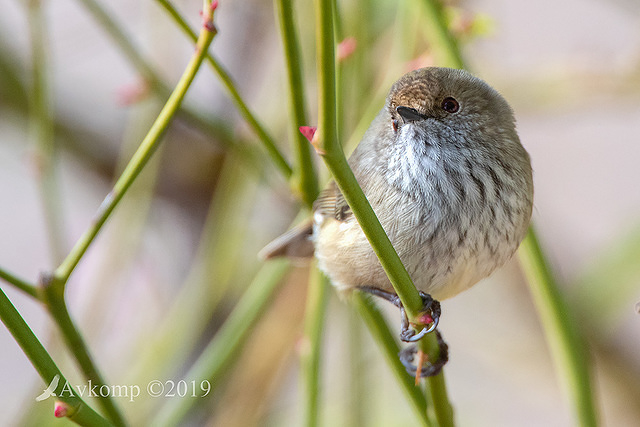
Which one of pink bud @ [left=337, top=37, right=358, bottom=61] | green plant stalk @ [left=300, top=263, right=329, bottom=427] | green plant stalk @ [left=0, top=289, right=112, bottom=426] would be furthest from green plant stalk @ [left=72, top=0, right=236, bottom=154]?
green plant stalk @ [left=0, top=289, right=112, bottom=426]

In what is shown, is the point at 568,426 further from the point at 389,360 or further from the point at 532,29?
the point at 389,360

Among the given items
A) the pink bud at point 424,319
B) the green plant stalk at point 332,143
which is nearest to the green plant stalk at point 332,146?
the green plant stalk at point 332,143

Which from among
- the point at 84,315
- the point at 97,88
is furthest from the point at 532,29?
the point at 84,315

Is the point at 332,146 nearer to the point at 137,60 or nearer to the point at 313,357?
the point at 313,357

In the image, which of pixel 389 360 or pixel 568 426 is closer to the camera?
pixel 389 360

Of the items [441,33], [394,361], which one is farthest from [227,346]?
[441,33]

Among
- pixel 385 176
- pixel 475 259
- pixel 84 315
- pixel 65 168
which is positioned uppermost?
pixel 65 168
